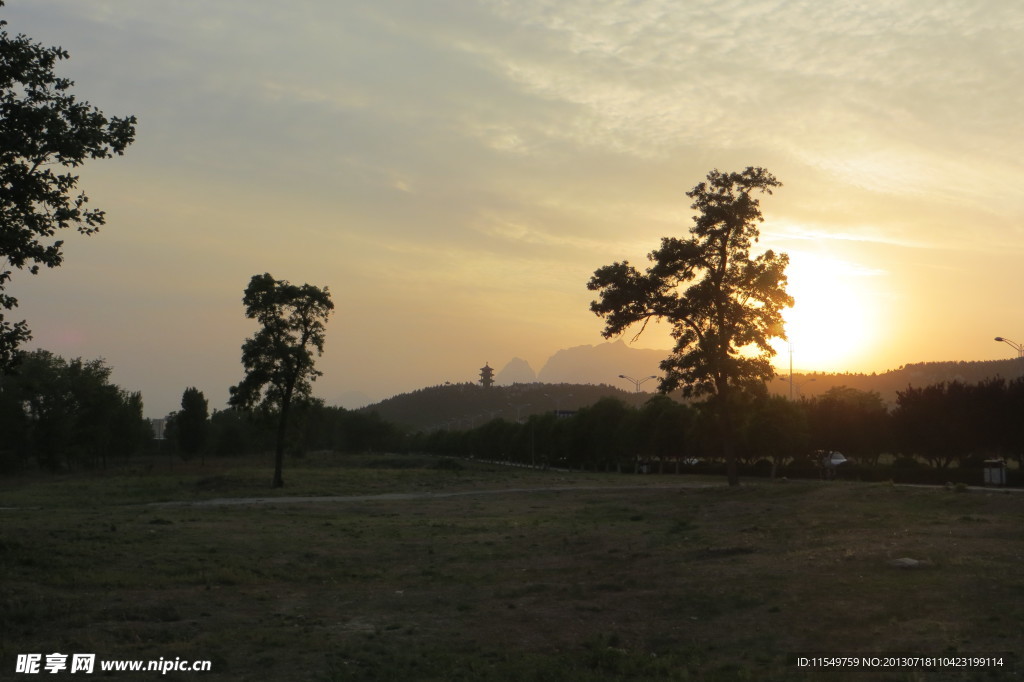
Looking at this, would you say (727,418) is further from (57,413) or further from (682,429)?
(57,413)

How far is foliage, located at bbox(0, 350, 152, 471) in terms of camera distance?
99.4 meters

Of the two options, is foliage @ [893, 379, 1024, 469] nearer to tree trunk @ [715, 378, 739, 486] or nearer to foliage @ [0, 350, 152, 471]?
tree trunk @ [715, 378, 739, 486]

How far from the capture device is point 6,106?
65.8 feet

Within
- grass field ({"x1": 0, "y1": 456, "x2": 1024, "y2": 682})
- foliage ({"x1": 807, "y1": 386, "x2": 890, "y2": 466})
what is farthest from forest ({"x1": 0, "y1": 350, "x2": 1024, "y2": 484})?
grass field ({"x1": 0, "y1": 456, "x2": 1024, "y2": 682})

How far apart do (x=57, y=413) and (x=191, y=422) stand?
33.2 meters

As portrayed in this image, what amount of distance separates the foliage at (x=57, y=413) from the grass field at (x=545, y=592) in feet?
251

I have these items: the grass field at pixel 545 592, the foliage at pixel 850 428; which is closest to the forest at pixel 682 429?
the foliage at pixel 850 428

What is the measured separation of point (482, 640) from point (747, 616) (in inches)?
176

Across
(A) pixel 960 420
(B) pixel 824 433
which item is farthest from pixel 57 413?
(A) pixel 960 420

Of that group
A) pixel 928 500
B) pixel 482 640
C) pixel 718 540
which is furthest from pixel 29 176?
pixel 928 500

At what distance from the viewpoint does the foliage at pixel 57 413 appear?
99375 mm

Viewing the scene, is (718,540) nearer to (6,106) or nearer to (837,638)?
(837,638)

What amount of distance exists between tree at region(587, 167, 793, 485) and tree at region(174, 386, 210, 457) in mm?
105830

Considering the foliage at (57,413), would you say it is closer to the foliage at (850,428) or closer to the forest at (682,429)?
the forest at (682,429)
